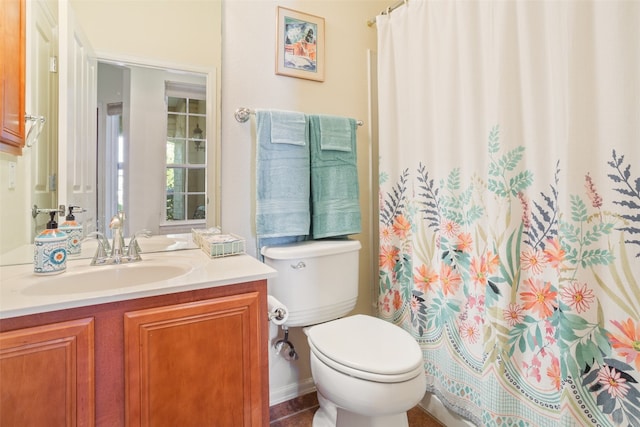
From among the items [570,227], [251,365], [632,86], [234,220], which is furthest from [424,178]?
[251,365]

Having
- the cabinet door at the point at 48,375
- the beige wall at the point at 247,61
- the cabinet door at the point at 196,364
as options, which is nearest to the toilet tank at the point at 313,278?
the beige wall at the point at 247,61

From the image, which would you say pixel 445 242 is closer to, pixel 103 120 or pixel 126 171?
pixel 126 171

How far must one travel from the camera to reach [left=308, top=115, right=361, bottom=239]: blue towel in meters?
1.46

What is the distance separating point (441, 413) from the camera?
1386 millimetres

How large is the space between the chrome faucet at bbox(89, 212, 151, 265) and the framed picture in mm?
974

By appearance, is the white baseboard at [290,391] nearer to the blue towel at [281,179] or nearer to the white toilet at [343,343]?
the white toilet at [343,343]

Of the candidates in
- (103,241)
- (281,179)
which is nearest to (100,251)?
(103,241)

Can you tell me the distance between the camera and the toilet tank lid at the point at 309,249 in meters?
1.30

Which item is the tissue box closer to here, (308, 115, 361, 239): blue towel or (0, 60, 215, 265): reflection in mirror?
(0, 60, 215, 265): reflection in mirror

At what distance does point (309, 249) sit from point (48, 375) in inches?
34.6

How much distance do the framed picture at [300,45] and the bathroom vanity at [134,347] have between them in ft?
3.32

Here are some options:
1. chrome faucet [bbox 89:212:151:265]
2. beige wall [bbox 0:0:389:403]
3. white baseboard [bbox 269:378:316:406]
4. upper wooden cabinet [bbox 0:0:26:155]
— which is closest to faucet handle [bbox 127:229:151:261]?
chrome faucet [bbox 89:212:151:265]

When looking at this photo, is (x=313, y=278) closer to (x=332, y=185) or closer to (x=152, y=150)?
(x=332, y=185)

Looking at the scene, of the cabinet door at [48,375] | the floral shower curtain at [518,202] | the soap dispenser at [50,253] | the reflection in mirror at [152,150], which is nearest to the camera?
the cabinet door at [48,375]
